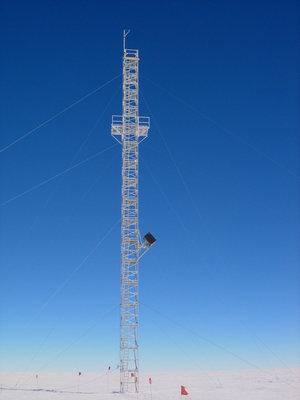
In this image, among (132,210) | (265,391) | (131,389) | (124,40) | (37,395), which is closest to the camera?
(37,395)

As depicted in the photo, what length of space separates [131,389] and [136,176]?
17.6 m

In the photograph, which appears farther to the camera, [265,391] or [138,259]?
[138,259]

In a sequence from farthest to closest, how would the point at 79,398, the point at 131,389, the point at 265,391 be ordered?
the point at 131,389 → the point at 265,391 → the point at 79,398

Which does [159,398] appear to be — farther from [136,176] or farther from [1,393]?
[136,176]

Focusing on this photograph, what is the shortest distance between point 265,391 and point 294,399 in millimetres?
4366

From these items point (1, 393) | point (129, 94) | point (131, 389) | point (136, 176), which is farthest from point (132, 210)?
point (1, 393)

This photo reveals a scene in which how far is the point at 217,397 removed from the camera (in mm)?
25047

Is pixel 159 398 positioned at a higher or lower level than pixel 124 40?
lower

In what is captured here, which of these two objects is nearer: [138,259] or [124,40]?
[138,259]

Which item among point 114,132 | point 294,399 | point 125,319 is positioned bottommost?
point 294,399

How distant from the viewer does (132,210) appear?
110 ft

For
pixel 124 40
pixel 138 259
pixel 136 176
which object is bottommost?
pixel 138 259

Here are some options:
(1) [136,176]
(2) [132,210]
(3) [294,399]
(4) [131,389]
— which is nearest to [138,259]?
(2) [132,210]

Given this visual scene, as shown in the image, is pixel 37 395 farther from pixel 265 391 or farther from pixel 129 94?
pixel 129 94
